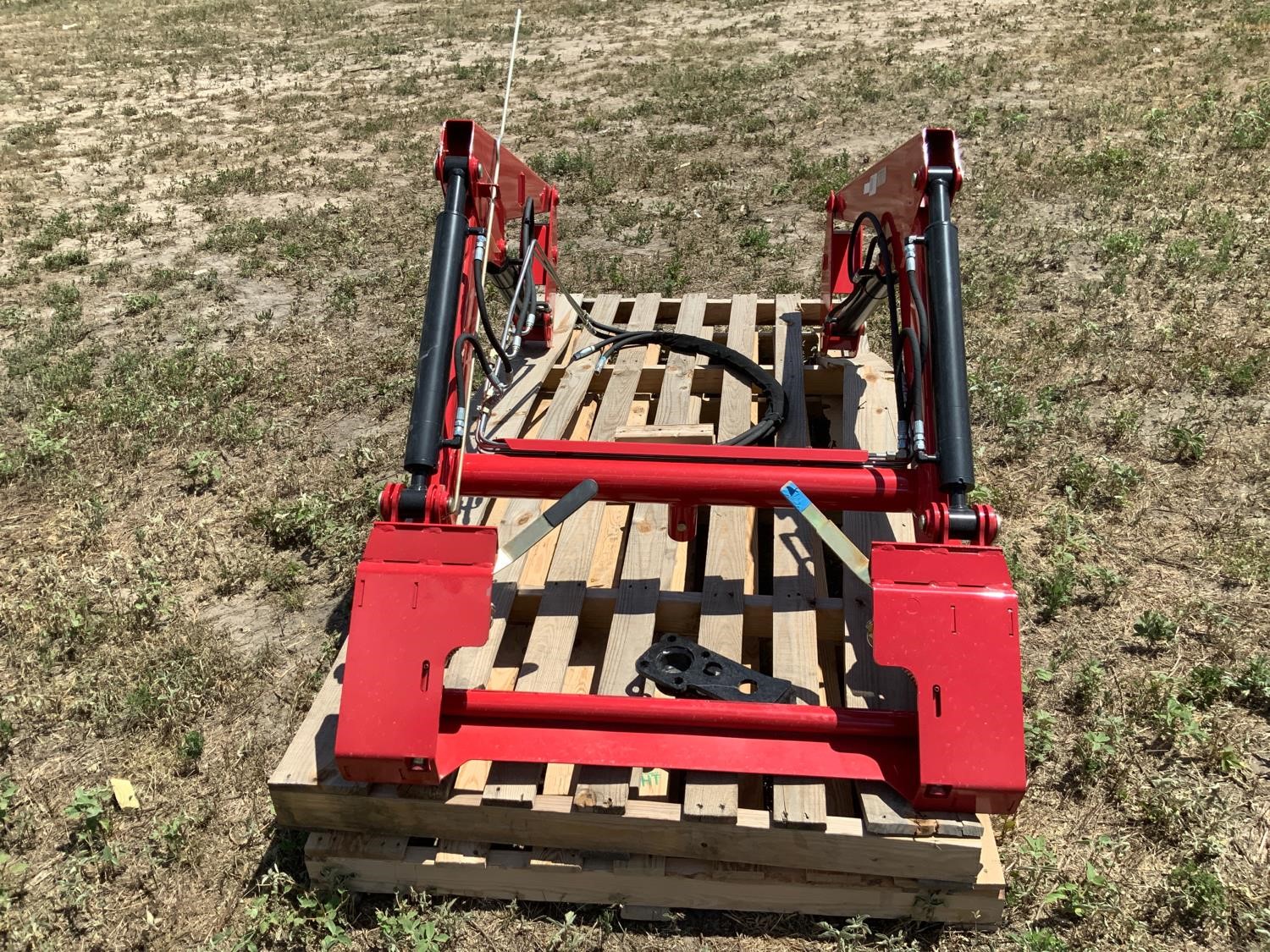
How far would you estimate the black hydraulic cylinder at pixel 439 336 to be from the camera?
263 cm

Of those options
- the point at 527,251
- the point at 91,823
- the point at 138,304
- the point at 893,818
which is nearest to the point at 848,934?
the point at 893,818

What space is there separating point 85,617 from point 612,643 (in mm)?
2265

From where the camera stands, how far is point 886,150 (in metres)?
8.09

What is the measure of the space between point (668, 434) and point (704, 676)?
1347mm

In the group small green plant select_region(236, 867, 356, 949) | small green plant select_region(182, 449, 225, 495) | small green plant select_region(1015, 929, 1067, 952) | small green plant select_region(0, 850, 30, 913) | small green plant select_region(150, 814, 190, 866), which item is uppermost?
small green plant select_region(182, 449, 225, 495)

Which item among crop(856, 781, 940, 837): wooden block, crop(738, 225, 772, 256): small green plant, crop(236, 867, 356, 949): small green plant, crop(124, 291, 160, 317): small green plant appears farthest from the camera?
crop(738, 225, 772, 256): small green plant

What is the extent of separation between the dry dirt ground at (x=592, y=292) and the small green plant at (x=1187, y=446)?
0.6 inches

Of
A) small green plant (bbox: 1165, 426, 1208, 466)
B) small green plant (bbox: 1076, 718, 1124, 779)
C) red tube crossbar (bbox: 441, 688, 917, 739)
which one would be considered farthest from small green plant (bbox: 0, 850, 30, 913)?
small green plant (bbox: 1165, 426, 1208, 466)

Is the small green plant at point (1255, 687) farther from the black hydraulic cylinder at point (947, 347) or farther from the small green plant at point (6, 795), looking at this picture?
the small green plant at point (6, 795)

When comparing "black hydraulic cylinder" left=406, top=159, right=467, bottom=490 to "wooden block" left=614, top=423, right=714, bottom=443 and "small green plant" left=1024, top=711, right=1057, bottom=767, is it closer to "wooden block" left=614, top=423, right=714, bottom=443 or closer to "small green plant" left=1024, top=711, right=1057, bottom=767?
"wooden block" left=614, top=423, right=714, bottom=443

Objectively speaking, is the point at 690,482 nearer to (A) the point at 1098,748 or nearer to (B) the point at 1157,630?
(A) the point at 1098,748

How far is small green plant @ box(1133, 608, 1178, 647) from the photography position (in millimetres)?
3178

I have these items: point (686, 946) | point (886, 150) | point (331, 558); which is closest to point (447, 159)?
point (331, 558)

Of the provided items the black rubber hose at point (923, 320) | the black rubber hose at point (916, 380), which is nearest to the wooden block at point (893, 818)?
the black rubber hose at point (916, 380)
